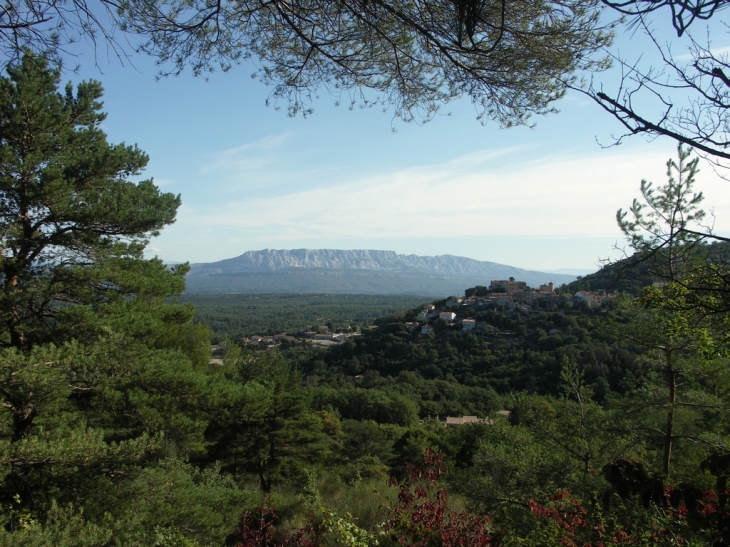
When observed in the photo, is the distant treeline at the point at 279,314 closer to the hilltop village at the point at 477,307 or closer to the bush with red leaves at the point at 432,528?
the hilltop village at the point at 477,307

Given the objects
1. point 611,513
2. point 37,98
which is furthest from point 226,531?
point 37,98

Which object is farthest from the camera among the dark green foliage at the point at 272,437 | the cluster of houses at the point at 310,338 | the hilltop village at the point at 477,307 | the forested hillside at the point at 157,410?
the cluster of houses at the point at 310,338

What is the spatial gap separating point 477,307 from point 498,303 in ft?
6.61

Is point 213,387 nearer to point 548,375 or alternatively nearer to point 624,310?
point 624,310

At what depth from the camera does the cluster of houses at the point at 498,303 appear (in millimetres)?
32406

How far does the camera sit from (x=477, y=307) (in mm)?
41000

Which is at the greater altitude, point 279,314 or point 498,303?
point 498,303

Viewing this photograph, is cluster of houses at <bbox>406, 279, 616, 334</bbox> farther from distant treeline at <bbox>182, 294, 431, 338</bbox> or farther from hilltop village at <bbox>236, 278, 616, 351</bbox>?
distant treeline at <bbox>182, 294, 431, 338</bbox>

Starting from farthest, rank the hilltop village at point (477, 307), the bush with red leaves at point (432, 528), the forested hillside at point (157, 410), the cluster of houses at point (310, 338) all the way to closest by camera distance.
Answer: the cluster of houses at point (310, 338) → the hilltop village at point (477, 307) → the forested hillside at point (157, 410) → the bush with red leaves at point (432, 528)

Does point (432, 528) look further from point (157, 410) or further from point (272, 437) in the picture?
point (272, 437)

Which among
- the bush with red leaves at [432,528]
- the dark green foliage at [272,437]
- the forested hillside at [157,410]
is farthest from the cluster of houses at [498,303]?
the bush with red leaves at [432,528]

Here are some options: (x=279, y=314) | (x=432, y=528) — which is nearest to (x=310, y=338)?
(x=279, y=314)

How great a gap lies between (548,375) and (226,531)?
66.6 ft

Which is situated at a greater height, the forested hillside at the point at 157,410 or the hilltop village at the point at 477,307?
the forested hillside at the point at 157,410
